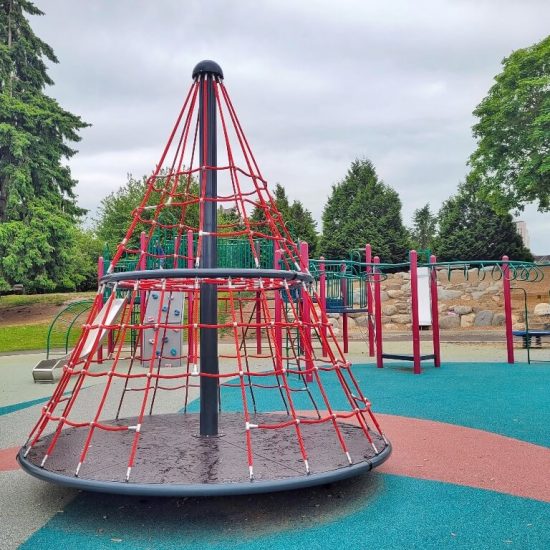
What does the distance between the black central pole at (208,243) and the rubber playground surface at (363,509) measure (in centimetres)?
83

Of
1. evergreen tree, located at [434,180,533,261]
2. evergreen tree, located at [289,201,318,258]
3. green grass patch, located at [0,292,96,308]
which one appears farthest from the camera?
evergreen tree, located at [289,201,318,258]

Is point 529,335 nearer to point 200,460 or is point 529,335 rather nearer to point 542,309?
point 542,309

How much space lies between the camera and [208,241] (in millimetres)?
4160

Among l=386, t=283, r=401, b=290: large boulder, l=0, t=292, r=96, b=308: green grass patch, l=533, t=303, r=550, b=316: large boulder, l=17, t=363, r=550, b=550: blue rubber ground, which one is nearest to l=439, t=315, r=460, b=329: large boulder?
l=533, t=303, r=550, b=316: large boulder

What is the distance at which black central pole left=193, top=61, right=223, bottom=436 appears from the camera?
4.07 m

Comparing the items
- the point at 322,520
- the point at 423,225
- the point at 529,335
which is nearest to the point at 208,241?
the point at 322,520

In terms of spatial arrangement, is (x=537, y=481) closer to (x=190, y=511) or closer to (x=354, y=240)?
(x=190, y=511)

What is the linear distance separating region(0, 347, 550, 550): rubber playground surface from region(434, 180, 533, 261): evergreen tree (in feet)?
78.1

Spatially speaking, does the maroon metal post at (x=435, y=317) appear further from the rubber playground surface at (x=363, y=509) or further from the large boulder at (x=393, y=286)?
the large boulder at (x=393, y=286)

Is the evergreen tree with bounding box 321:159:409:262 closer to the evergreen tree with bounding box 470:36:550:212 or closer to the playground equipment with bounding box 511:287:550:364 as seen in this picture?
the evergreen tree with bounding box 470:36:550:212

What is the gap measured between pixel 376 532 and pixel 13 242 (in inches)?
828

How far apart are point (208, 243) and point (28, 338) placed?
15.3m

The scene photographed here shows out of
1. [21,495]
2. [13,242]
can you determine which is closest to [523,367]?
[21,495]

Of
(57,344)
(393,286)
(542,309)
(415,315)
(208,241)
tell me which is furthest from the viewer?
(393,286)
